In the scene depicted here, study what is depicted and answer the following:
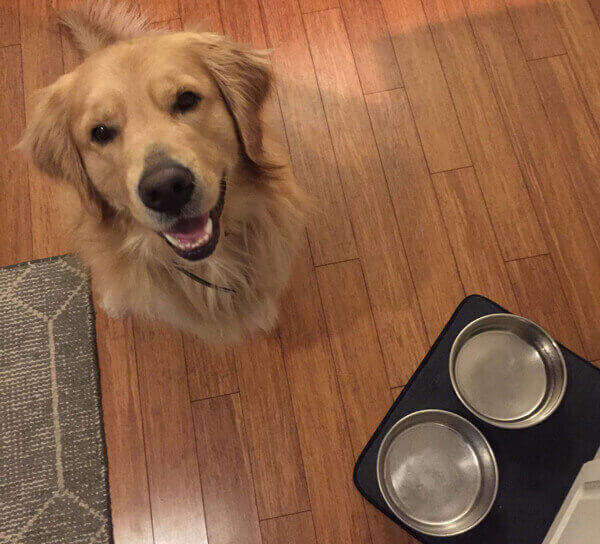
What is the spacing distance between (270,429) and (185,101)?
1172 mm

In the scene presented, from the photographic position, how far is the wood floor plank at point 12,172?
205 centimetres

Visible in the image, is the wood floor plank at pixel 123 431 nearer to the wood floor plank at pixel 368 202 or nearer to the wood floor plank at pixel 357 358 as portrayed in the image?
the wood floor plank at pixel 357 358

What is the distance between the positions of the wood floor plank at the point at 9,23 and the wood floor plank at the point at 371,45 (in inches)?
60.1

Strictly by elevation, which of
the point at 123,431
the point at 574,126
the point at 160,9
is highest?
the point at 160,9

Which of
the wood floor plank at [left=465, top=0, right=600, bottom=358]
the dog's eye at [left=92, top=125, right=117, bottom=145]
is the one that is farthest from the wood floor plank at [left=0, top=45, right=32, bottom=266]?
the wood floor plank at [left=465, top=0, right=600, bottom=358]

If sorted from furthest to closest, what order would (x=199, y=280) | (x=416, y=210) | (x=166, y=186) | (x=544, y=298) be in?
1. (x=416, y=210)
2. (x=544, y=298)
3. (x=199, y=280)
4. (x=166, y=186)

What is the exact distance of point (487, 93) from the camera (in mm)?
2207

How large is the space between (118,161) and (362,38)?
1500mm

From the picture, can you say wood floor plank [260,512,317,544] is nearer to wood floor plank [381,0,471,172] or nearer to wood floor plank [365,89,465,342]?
wood floor plank [365,89,465,342]

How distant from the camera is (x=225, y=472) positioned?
5.92 ft

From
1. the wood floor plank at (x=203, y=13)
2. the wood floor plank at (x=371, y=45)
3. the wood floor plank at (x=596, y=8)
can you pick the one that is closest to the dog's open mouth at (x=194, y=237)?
the wood floor plank at (x=371, y=45)

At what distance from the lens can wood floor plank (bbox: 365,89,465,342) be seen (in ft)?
6.47

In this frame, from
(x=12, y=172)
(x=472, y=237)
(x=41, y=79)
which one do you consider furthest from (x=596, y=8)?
(x=12, y=172)

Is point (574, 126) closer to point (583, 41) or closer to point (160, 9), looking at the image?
point (583, 41)
